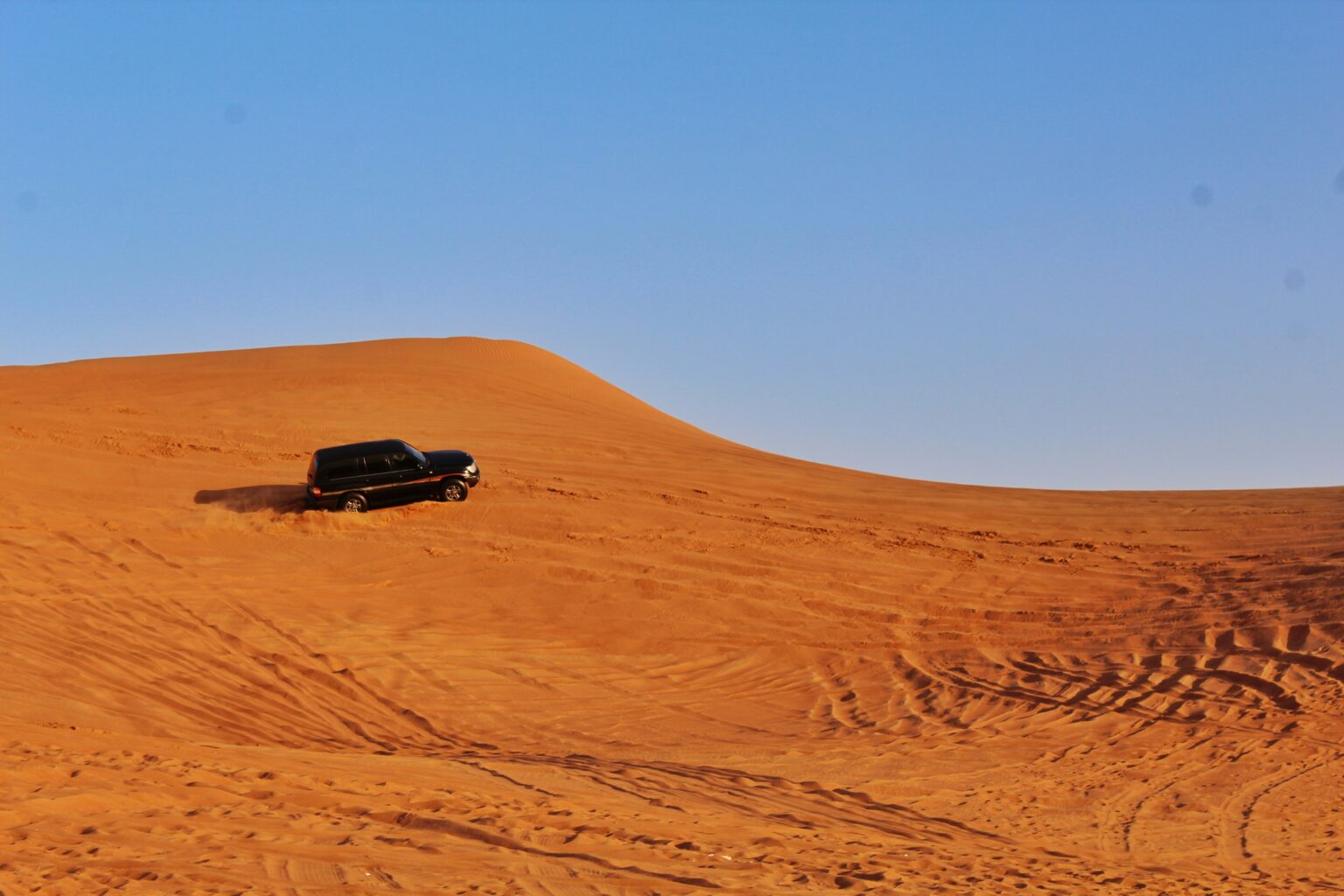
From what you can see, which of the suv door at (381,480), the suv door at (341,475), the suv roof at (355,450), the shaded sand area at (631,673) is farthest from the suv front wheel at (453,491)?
the suv door at (341,475)

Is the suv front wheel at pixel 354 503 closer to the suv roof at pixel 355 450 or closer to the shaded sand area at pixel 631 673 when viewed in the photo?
the shaded sand area at pixel 631 673

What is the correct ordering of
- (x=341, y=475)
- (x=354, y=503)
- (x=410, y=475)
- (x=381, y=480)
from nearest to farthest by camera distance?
(x=341, y=475) → (x=354, y=503) → (x=381, y=480) → (x=410, y=475)

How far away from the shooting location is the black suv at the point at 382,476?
20.4 m

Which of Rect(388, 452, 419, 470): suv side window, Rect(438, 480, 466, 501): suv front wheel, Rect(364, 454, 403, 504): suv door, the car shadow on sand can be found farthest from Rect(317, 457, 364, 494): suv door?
Rect(438, 480, 466, 501): suv front wheel

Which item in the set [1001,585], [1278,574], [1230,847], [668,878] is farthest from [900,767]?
[1278,574]

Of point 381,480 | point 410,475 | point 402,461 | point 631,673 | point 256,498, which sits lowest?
point 631,673

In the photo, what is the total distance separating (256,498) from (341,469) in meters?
2.17

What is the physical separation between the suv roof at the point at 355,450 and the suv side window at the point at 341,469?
80 mm

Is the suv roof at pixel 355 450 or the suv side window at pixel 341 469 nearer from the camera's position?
the suv side window at pixel 341 469

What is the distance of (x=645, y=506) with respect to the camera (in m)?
22.2

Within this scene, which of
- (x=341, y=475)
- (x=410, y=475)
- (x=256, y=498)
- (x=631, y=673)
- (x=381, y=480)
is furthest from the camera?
(x=256, y=498)

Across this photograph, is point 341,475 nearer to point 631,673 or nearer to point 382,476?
point 382,476

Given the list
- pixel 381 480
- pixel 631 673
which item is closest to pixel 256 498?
pixel 381 480

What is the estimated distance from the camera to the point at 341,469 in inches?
807
